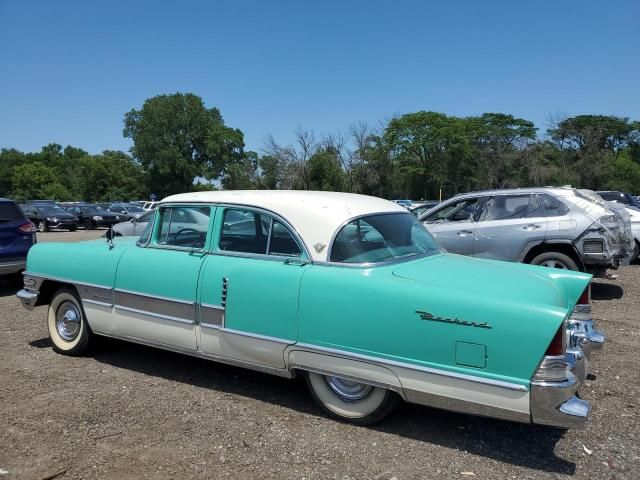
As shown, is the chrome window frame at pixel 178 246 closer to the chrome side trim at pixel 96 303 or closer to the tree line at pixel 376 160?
the chrome side trim at pixel 96 303

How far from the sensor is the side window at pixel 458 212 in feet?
29.0

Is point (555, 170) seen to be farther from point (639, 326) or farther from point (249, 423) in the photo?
point (249, 423)

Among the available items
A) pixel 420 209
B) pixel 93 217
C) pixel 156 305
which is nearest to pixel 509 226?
pixel 156 305

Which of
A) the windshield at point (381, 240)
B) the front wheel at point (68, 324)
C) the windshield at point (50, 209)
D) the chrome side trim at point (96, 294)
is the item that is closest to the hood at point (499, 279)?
the windshield at point (381, 240)

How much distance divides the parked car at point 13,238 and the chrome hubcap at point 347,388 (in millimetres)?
7306

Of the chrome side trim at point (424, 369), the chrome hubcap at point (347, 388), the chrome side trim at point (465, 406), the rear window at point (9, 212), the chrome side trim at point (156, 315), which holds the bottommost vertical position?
the chrome hubcap at point (347, 388)

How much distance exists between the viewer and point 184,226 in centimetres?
471

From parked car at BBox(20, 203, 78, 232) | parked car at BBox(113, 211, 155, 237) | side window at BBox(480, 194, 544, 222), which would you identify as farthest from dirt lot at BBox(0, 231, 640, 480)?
parked car at BBox(20, 203, 78, 232)

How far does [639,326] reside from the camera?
6.59 meters

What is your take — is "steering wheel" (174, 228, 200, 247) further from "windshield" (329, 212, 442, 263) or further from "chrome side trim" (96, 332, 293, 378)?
"windshield" (329, 212, 442, 263)

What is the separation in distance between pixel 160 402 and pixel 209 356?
0.53 meters

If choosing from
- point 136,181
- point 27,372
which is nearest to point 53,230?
point 27,372

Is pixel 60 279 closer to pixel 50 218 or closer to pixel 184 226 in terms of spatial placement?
pixel 184 226

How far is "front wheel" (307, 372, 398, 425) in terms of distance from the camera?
3567 millimetres
